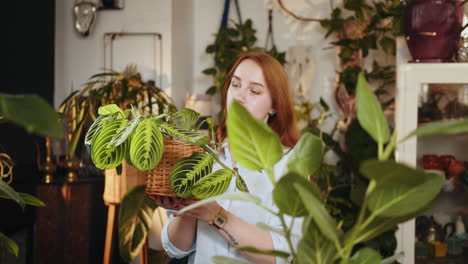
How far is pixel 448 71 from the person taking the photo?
8.11ft

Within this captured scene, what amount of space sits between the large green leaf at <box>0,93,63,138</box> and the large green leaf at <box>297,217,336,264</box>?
9.5 inches

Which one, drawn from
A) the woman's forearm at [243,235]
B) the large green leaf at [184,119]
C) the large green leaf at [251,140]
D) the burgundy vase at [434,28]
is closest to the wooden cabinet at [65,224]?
the woman's forearm at [243,235]

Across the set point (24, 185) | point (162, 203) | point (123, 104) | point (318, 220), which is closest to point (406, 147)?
point (123, 104)

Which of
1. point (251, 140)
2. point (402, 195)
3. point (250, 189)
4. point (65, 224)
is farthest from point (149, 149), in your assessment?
point (65, 224)

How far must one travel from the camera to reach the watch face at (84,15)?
3.55m

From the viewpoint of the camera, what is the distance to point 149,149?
62 cm

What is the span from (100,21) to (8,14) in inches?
25.8

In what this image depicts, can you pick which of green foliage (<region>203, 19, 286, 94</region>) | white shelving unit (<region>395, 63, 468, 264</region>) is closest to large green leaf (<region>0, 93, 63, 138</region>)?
white shelving unit (<region>395, 63, 468, 264</region>)

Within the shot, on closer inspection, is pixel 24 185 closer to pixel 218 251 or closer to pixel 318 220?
pixel 218 251

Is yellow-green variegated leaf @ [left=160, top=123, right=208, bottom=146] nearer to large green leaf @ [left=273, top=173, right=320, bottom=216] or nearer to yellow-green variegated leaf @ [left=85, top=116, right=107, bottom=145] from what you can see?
yellow-green variegated leaf @ [left=85, top=116, right=107, bottom=145]

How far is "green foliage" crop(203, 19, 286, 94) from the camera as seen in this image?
3762 mm

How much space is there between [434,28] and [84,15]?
247 cm

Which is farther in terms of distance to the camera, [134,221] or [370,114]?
[134,221]

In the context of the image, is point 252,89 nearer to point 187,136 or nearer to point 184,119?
point 184,119
